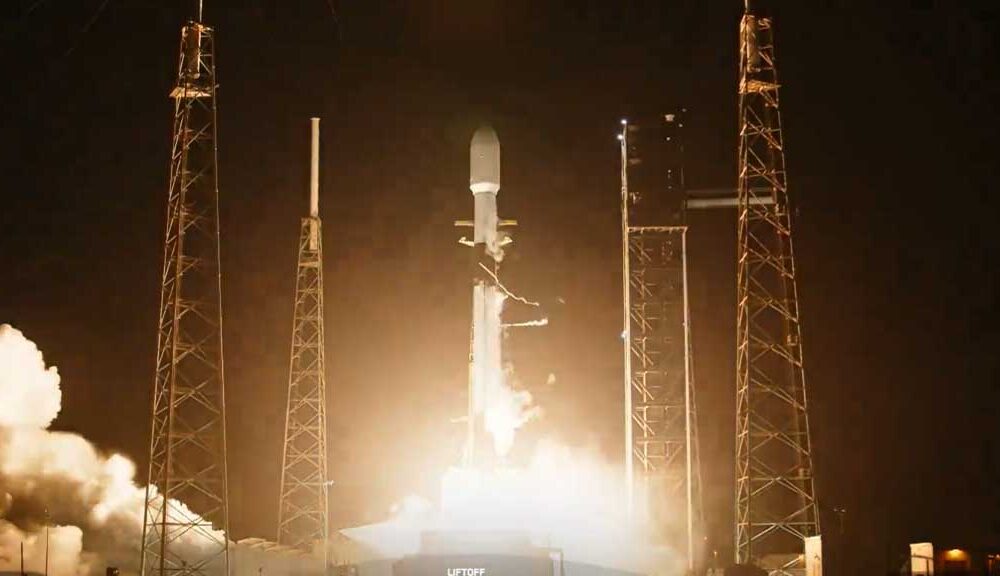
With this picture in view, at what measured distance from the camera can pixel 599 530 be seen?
3722cm

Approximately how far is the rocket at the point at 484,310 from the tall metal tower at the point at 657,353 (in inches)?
206

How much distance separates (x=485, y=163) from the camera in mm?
32812

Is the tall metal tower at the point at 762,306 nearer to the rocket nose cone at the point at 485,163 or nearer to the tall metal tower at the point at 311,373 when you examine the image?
the rocket nose cone at the point at 485,163

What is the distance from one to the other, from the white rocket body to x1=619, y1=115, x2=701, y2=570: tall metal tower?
17.2ft

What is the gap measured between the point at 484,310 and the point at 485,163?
149 inches

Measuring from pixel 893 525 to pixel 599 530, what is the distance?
14.4m

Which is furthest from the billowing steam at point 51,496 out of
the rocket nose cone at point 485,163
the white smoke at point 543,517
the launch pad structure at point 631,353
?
the rocket nose cone at point 485,163

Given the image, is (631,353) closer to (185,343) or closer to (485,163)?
(485,163)

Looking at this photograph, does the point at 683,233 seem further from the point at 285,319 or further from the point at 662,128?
the point at 285,319

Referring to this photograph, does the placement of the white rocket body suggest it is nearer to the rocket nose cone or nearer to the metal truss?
the rocket nose cone

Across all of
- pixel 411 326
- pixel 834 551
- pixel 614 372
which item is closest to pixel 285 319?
pixel 411 326

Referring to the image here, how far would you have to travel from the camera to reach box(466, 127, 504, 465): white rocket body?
32.7 meters

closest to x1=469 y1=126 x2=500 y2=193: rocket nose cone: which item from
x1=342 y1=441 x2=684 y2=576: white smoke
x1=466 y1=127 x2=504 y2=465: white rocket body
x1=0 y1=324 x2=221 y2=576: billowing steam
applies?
x1=466 y1=127 x2=504 y2=465: white rocket body

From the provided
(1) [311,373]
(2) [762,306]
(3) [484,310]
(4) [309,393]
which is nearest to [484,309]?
(3) [484,310]
